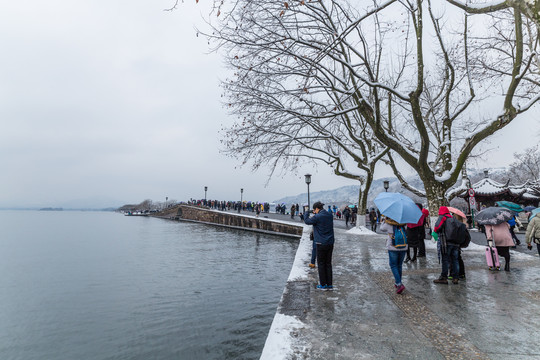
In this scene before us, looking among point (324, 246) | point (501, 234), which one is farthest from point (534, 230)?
point (324, 246)

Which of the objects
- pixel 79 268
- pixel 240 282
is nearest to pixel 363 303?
pixel 240 282

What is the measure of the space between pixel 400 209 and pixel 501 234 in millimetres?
3941

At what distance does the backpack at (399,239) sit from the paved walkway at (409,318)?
89 cm

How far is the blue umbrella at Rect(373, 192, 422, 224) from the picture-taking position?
4898 millimetres

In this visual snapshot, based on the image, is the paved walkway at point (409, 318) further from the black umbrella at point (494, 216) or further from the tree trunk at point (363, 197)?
the tree trunk at point (363, 197)

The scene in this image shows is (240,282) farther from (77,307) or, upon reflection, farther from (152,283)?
(77,307)

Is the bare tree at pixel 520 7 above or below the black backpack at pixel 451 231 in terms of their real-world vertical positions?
above

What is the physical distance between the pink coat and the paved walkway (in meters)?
0.75

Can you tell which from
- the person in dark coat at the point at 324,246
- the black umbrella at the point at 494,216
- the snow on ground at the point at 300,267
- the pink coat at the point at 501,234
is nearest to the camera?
the person in dark coat at the point at 324,246

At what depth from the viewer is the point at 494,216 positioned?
678 centimetres

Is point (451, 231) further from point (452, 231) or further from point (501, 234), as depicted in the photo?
point (501, 234)

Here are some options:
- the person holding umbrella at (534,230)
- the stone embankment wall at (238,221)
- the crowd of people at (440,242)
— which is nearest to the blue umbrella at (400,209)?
the crowd of people at (440,242)

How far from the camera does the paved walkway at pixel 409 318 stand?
304 cm

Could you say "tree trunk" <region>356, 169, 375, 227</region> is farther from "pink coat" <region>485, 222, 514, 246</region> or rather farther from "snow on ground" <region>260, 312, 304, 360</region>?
"snow on ground" <region>260, 312, 304, 360</region>
